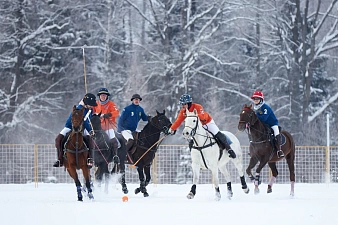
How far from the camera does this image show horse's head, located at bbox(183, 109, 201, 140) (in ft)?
59.3

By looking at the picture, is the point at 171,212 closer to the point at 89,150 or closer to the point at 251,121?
the point at 89,150

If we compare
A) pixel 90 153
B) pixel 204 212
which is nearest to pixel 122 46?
pixel 90 153

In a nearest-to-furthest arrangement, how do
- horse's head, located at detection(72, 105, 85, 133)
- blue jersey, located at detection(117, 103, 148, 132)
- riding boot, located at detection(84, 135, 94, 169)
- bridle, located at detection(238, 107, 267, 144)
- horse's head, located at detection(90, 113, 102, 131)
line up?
horse's head, located at detection(72, 105, 85, 133)
riding boot, located at detection(84, 135, 94, 169)
horse's head, located at detection(90, 113, 102, 131)
bridle, located at detection(238, 107, 267, 144)
blue jersey, located at detection(117, 103, 148, 132)

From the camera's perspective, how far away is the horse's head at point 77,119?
17.9m

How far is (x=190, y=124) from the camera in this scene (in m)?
18.3

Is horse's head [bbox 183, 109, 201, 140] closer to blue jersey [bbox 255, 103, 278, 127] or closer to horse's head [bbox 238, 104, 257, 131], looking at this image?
horse's head [bbox 238, 104, 257, 131]

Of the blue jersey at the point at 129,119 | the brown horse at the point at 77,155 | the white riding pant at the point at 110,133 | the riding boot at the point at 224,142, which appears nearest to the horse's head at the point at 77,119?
the brown horse at the point at 77,155

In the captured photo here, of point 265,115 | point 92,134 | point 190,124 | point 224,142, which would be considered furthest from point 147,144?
point 190,124

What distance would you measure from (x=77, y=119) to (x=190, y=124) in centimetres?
246

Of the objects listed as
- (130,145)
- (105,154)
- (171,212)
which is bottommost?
(171,212)

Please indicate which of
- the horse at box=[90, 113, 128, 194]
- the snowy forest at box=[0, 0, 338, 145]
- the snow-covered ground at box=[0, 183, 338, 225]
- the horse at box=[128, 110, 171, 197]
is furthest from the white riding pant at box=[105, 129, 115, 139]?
the snowy forest at box=[0, 0, 338, 145]

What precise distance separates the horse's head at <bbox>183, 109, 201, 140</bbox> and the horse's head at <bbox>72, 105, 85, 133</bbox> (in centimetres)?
226

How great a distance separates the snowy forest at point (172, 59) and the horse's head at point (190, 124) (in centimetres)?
2119

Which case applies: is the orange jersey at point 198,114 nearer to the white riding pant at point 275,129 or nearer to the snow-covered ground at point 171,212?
the snow-covered ground at point 171,212
